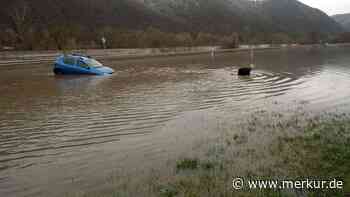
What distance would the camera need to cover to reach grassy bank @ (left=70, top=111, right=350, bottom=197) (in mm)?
5887

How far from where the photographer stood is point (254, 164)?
7059mm

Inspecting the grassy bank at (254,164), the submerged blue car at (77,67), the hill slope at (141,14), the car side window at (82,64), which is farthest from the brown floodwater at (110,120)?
the hill slope at (141,14)

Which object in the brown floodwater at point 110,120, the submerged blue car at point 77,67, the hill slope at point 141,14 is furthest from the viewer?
the hill slope at point 141,14

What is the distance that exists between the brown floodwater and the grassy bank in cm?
58

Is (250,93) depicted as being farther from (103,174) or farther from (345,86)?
(103,174)

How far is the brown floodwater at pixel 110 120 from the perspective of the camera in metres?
7.13

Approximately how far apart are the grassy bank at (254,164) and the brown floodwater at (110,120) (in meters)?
0.58

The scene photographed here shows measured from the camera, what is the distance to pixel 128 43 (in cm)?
7025

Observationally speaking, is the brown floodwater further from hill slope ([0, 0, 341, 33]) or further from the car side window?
hill slope ([0, 0, 341, 33])

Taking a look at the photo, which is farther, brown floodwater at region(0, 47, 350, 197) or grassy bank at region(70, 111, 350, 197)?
brown floodwater at region(0, 47, 350, 197)

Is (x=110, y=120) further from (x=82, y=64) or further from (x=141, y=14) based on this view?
(x=141, y=14)

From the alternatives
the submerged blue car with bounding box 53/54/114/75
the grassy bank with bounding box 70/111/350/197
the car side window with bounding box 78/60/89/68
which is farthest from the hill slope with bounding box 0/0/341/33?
the grassy bank with bounding box 70/111/350/197

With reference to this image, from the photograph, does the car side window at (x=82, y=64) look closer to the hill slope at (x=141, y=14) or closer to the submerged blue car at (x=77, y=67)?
the submerged blue car at (x=77, y=67)

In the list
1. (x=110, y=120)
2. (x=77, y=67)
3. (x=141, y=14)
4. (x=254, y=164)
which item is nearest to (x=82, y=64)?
(x=77, y=67)
